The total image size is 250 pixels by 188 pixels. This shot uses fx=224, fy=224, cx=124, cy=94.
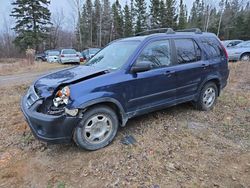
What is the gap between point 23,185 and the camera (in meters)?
2.87

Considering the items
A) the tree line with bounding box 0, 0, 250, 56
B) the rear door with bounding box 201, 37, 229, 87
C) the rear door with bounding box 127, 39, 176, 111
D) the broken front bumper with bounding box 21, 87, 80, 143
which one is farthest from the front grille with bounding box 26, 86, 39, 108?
the tree line with bounding box 0, 0, 250, 56

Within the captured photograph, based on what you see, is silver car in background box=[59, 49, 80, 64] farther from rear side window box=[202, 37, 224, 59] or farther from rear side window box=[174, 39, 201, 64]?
rear side window box=[174, 39, 201, 64]

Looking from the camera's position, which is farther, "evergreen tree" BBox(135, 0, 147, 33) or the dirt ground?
"evergreen tree" BBox(135, 0, 147, 33)

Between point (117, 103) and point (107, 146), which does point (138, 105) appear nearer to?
point (117, 103)

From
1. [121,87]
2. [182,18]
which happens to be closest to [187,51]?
[121,87]

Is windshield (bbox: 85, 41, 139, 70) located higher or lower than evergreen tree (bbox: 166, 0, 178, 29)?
lower

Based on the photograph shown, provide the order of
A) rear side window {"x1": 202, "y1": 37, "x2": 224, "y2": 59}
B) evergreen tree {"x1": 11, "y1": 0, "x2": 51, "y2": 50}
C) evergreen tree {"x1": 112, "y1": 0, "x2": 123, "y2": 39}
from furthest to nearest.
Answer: evergreen tree {"x1": 112, "y1": 0, "x2": 123, "y2": 39} < evergreen tree {"x1": 11, "y1": 0, "x2": 51, "y2": 50} < rear side window {"x1": 202, "y1": 37, "x2": 224, "y2": 59}

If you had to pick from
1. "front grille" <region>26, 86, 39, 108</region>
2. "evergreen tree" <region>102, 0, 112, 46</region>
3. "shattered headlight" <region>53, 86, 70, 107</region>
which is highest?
"evergreen tree" <region>102, 0, 112, 46</region>

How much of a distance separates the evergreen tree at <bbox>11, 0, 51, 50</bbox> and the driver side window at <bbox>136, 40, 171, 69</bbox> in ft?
102

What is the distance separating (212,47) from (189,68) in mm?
1034

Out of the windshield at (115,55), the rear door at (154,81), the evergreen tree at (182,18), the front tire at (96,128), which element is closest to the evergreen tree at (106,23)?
the evergreen tree at (182,18)

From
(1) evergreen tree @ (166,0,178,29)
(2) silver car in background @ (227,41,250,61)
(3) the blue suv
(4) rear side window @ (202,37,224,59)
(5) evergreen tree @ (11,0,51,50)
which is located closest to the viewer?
A: (3) the blue suv

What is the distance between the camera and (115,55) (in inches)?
166

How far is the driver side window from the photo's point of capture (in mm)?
3982
